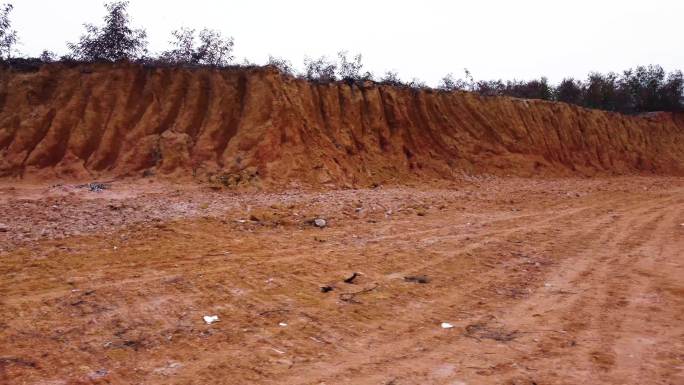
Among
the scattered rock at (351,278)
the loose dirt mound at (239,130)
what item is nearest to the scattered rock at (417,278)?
the scattered rock at (351,278)

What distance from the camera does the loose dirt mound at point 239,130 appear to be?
39.5 ft

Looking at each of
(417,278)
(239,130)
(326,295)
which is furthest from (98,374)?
(239,130)

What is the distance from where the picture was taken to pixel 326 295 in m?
5.05

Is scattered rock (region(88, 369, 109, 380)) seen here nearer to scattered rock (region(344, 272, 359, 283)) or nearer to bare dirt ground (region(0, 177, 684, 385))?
bare dirt ground (region(0, 177, 684, 385))

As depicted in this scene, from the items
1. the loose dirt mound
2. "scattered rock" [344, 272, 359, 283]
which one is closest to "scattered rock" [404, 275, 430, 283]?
"scattered rock" [344, 272, 359, 283]

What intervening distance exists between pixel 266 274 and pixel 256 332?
1.42m

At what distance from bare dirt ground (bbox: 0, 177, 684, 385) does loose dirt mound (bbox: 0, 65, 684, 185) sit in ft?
9.42

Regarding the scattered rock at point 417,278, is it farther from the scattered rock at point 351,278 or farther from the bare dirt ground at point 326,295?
the scattered rock at point 351,278

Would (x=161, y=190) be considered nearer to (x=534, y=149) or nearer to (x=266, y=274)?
(x=266, y=274)

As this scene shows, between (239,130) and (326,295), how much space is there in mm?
8816

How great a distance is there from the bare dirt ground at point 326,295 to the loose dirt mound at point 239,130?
9.42 ft

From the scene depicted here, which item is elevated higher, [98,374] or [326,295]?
[326,295]

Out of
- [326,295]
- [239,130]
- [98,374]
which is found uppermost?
[239,130]

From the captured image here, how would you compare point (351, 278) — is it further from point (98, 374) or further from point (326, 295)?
point (98, 374)
